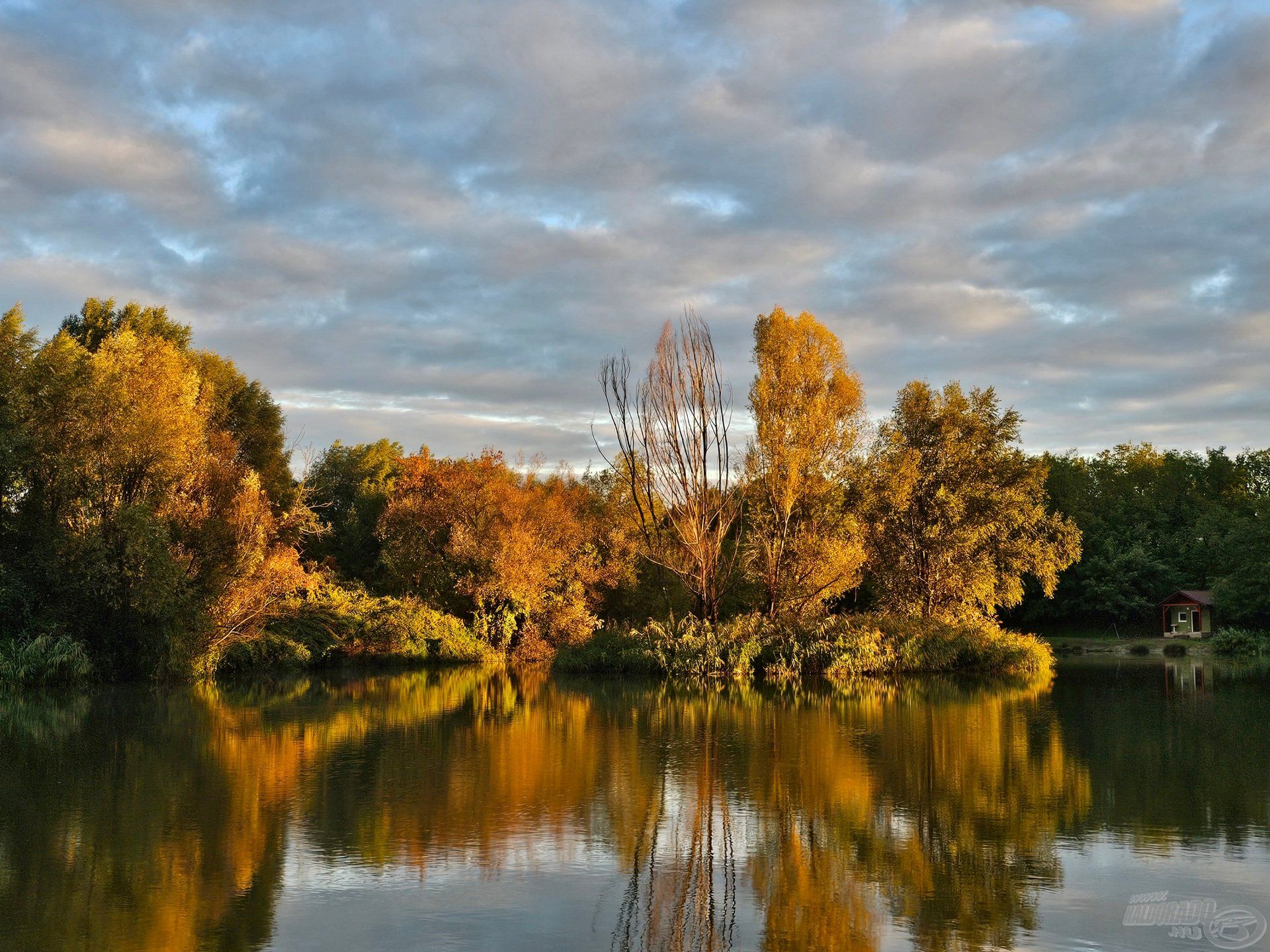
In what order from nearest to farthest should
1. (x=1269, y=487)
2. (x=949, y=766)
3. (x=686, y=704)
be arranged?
(x=949, y=766)
(x=686, y=704)
(x=1269, y=487)

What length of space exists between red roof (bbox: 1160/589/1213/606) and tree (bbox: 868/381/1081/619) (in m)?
18.9

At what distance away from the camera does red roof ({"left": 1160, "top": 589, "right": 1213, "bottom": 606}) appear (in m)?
51.1

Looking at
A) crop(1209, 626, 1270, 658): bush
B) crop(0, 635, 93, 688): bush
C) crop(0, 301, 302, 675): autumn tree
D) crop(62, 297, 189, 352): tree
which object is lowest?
crop(1209, 626, 1270, 658): bush

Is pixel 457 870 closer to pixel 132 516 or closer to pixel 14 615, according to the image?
pixel 132 516

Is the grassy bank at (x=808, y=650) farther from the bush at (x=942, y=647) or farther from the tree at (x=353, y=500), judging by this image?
the tree at (x=353, y=500)

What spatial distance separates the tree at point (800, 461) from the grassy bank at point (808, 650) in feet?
5.64

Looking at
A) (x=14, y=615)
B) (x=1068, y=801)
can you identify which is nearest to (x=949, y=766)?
(x=1068, y=801)

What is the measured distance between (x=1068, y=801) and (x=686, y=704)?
39.0ft

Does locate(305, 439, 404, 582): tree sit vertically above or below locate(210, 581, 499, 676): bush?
above

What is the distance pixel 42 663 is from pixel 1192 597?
166 ft

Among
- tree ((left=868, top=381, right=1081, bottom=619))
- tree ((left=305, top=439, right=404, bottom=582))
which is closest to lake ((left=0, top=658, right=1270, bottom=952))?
tree ((left=868, top=381, right=1081, bottom=619))

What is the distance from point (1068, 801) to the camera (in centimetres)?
1102

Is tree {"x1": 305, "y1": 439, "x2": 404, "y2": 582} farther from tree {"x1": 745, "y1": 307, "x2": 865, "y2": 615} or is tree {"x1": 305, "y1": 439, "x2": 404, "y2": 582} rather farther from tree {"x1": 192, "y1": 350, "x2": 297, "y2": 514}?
tree {"x1": 745, "y1": 307, "x2": 865, "y2": 615}

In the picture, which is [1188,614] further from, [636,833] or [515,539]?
[636,833]
